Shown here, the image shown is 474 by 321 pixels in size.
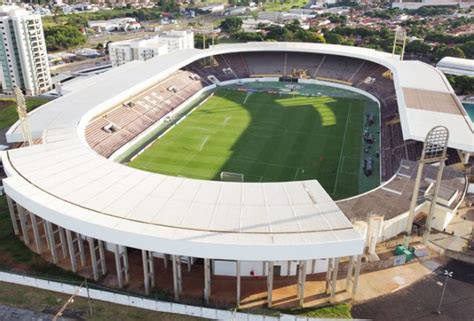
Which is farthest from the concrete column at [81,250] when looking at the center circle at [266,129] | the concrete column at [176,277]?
the center circle at [266,129]

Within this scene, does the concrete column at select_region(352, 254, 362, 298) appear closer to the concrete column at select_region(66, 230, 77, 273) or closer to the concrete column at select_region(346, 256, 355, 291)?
the concrete column at select_region(346, 256, 355, 291)

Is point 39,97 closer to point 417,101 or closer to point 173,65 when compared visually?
point 173,65

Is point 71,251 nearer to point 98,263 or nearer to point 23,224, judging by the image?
point 98,263

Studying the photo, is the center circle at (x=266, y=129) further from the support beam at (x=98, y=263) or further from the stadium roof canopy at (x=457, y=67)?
the stadium roof canopy at (x=457, y=67)

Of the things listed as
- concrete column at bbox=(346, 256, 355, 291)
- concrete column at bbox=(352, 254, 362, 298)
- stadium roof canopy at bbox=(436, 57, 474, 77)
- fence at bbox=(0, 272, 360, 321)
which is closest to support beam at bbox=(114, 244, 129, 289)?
fence at bbox=(0, 272, 360, 321)

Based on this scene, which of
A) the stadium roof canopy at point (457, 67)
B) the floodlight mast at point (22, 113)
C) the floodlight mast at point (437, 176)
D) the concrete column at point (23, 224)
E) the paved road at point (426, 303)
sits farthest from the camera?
the stadium roof canopy at point (457, 67)

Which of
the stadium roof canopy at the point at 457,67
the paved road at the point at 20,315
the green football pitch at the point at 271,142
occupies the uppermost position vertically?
the stadium roof canopy at the point at 457,67

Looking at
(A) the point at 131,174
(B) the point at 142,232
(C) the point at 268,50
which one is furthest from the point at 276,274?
(C) the point at 268,50
